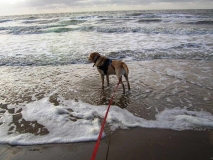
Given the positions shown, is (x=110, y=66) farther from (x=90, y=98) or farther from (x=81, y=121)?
(x=81, y=121)

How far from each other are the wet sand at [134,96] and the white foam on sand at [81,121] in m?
0.15

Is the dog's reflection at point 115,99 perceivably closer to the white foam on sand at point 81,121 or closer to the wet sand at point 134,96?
the wet sand at point 134,96

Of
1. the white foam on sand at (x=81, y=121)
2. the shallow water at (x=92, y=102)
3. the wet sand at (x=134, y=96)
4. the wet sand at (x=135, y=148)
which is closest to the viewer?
the wet sand at (x=135, y=148)

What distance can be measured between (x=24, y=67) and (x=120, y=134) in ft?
20.4

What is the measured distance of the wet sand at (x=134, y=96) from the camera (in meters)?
2.85

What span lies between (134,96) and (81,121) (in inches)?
70.4

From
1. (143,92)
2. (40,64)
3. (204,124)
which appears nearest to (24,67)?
(40,64)

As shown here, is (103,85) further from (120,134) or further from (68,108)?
(120,134)

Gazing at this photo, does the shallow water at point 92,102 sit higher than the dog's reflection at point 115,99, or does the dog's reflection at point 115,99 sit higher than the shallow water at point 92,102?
the shallow water at point 92,102

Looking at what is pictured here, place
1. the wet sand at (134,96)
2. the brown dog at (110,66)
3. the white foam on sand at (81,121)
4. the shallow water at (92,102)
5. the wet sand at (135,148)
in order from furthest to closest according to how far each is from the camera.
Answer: the brown dog at (110,66) < the shallow water at (92,102) < the white foam on sand at (81,121) < the wet sand at (134,96) < the wet sand at (135,148)

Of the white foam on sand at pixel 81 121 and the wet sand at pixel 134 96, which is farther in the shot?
the white foam on sand at pixel 81 121

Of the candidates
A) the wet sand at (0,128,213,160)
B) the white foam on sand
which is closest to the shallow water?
the white foam on sand

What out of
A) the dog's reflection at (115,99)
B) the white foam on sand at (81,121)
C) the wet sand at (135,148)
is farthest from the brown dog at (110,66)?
the wet sand at (135,148)

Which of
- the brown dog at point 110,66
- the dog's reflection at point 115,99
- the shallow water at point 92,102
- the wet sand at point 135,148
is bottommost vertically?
the dog's reflection at point 115,99
